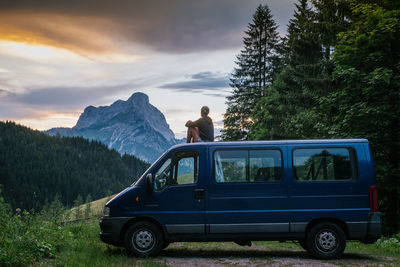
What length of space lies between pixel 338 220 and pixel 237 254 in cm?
226

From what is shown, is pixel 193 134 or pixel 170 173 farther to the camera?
pixel 193 134

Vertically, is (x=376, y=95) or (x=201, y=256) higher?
(x=376, y=95)

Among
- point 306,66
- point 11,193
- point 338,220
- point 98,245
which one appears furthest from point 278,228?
point 11,193

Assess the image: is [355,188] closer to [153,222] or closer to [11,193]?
[153,222]

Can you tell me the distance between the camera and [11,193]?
15000cm

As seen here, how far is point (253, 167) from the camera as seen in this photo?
926 cm

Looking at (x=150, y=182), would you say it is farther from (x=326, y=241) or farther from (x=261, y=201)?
(x=326, y=241)

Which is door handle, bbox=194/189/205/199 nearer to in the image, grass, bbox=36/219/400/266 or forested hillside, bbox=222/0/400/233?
grass, bbox=36/219/400/266

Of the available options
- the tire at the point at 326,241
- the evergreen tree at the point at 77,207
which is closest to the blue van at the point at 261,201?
the tire at the point at 326,241

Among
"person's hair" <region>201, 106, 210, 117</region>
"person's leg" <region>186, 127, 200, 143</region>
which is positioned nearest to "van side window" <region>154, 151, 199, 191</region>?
"person's leg" <region>186, 127, 200, 143</region>

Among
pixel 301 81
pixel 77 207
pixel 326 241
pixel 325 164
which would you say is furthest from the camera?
pixel 77 207

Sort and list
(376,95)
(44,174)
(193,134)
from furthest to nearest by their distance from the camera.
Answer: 1. (44,174)
2. (376,95)
3. (193,134)

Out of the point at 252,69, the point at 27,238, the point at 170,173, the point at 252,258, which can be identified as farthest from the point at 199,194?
the point at 252,69

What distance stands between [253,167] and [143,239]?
267cm
